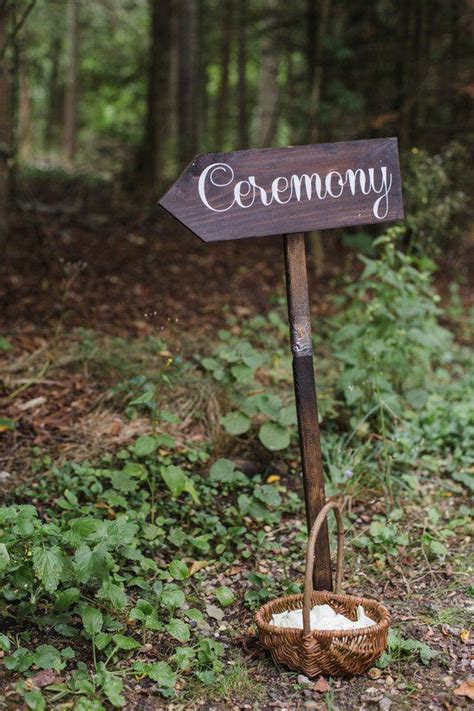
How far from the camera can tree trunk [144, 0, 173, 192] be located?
9.61 meters

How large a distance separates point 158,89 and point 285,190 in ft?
24.0

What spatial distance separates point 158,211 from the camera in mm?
9312

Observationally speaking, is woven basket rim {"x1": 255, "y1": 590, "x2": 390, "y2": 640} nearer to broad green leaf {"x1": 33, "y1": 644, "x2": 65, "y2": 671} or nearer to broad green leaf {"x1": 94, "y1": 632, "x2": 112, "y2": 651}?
broad green leaf {"x1": 94, "y1": 632, "x2": 112, "y2": 651}

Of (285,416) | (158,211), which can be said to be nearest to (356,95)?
(158,211)

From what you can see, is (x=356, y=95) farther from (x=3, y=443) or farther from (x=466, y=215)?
(x=3, y=443)

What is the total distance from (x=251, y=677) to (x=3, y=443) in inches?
79.0

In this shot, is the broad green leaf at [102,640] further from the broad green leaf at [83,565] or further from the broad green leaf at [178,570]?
the broad green leaf at [178,570]

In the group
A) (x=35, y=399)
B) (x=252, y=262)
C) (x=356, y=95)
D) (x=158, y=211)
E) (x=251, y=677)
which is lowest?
(x=251, y=677)

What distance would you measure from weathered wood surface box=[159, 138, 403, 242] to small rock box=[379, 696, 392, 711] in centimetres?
170

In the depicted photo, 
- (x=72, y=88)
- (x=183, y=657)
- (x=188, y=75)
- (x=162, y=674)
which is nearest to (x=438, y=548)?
(x=183, y=657)

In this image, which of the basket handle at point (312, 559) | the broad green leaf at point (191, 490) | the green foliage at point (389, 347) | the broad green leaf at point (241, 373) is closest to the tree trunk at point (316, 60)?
the green foliage at point (389, 347)

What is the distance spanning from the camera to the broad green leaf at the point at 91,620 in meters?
2.72

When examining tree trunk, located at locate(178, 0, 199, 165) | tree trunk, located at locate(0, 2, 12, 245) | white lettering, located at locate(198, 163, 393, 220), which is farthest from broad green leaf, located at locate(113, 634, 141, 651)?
tree trunk, located at locate(178, 0, 199, 165)

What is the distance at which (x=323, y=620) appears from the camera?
9.30ft
